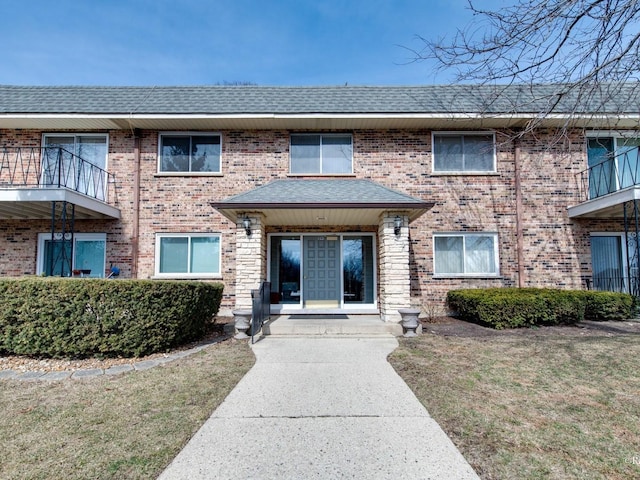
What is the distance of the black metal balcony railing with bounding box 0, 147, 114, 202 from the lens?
1097cm

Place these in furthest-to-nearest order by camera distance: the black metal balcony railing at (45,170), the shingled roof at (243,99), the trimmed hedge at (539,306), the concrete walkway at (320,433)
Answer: the black metal balcony railing at (45,170) < the shingled roof at (243,99) < the trimmed hedge at (539,306) < the concrete walkway at (320,433)

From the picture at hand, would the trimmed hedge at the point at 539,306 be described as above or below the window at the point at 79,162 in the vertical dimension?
below

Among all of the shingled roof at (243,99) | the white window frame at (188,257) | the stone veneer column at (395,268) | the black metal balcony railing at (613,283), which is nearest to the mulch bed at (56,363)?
the white window frame at (188,257)

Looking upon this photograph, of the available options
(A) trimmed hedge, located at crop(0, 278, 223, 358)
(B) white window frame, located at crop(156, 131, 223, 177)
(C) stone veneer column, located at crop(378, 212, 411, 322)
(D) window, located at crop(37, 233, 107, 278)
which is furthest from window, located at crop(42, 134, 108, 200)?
(C) stone veneer column, located at crop(378, 212, 411, 322)

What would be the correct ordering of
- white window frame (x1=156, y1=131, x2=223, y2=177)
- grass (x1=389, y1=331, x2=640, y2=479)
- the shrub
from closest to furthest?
grass (x1=389, y1=331, x2=640, y2=479) → the shrub → white window frame (x1=156, y1=131, x2=223, y2=177)

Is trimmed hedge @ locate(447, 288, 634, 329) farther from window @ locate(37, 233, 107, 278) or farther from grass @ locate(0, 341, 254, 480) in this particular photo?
window @ locate(37, 233, 107, 278)

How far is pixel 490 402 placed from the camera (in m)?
4.36

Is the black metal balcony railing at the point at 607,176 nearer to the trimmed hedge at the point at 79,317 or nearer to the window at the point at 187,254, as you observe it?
the window at the point at 187,254

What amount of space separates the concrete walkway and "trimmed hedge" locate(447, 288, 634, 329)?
445cm

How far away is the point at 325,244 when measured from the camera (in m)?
11.3

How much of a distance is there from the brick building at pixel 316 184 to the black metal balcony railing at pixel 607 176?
1.4 inches

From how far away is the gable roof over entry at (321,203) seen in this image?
28.6 feet

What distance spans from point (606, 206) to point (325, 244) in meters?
7.37

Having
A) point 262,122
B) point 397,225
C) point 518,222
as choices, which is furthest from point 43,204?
point 518,222
